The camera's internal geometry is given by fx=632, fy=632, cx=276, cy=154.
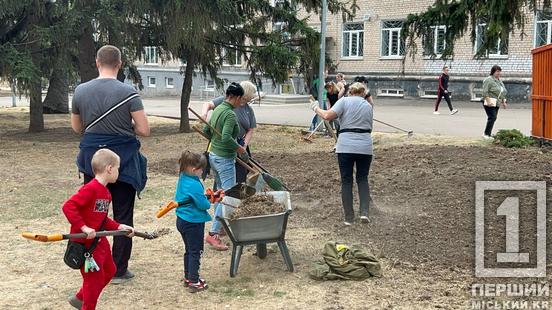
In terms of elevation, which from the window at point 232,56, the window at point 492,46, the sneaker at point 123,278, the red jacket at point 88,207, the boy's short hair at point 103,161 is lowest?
the sneaker at point 123,278

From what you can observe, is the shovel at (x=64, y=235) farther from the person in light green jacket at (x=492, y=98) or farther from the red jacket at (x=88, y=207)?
the person in light green jacket at (x=492, y=98)

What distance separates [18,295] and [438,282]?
3.44 m

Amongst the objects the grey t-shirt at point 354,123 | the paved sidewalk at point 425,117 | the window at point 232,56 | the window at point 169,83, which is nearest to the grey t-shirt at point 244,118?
the grey t-shirt at point 354,123

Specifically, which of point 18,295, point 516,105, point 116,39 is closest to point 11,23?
point 116,39

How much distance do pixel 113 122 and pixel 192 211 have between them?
960mm

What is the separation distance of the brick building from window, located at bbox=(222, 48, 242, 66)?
11.9 metres

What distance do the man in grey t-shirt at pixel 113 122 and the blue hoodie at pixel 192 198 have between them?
1.29 ft

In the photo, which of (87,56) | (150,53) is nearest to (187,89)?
(150,53)

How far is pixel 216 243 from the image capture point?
6.40m

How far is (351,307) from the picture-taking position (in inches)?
186

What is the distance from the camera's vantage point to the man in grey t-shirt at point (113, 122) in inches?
199

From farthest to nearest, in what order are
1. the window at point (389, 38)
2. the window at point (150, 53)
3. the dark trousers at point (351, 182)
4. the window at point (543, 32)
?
1. the window at point (389, 38)
2. the window at point (543, 32)
3. the window at point (150, 53)
4. the dark trousers at point (351, 182)

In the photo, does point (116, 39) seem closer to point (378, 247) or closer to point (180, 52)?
point (180, 52)

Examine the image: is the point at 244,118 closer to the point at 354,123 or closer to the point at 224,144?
the point at 224,144
